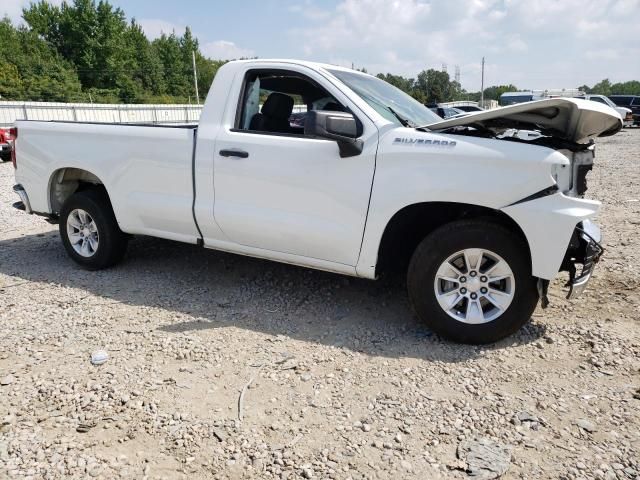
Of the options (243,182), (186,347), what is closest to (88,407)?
(186,347)

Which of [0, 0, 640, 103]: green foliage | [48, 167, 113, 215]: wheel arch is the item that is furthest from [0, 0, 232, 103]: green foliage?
[48, 167, 113, 215]: wheel arch

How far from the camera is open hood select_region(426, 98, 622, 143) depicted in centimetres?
327

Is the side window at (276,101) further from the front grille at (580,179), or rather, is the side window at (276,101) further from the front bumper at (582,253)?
the front bumper at (582,253)

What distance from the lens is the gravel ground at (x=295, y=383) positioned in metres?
2.55

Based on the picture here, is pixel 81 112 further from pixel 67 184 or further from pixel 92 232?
pixel 92 232

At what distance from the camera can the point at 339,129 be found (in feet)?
11.6

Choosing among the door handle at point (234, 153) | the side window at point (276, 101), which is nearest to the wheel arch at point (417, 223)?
the side window at point (276, 101)

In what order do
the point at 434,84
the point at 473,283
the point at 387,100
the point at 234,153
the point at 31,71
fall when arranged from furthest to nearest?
the point at 434,84, the point at 31,71, the point at 387,100, the point at 234,153, the point at 473,283

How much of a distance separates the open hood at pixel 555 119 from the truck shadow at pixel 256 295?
146 centimetres

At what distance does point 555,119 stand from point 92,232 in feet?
14.1

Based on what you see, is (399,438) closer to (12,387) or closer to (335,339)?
(335,339)

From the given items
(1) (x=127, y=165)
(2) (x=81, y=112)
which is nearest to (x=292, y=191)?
(1) (x=127, y=165)

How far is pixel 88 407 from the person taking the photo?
296cm

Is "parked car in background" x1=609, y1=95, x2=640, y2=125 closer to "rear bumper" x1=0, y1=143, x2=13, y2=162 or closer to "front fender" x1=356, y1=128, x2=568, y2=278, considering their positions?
"rear bumper" x1=0, y1=143, x2=13, y2=162
